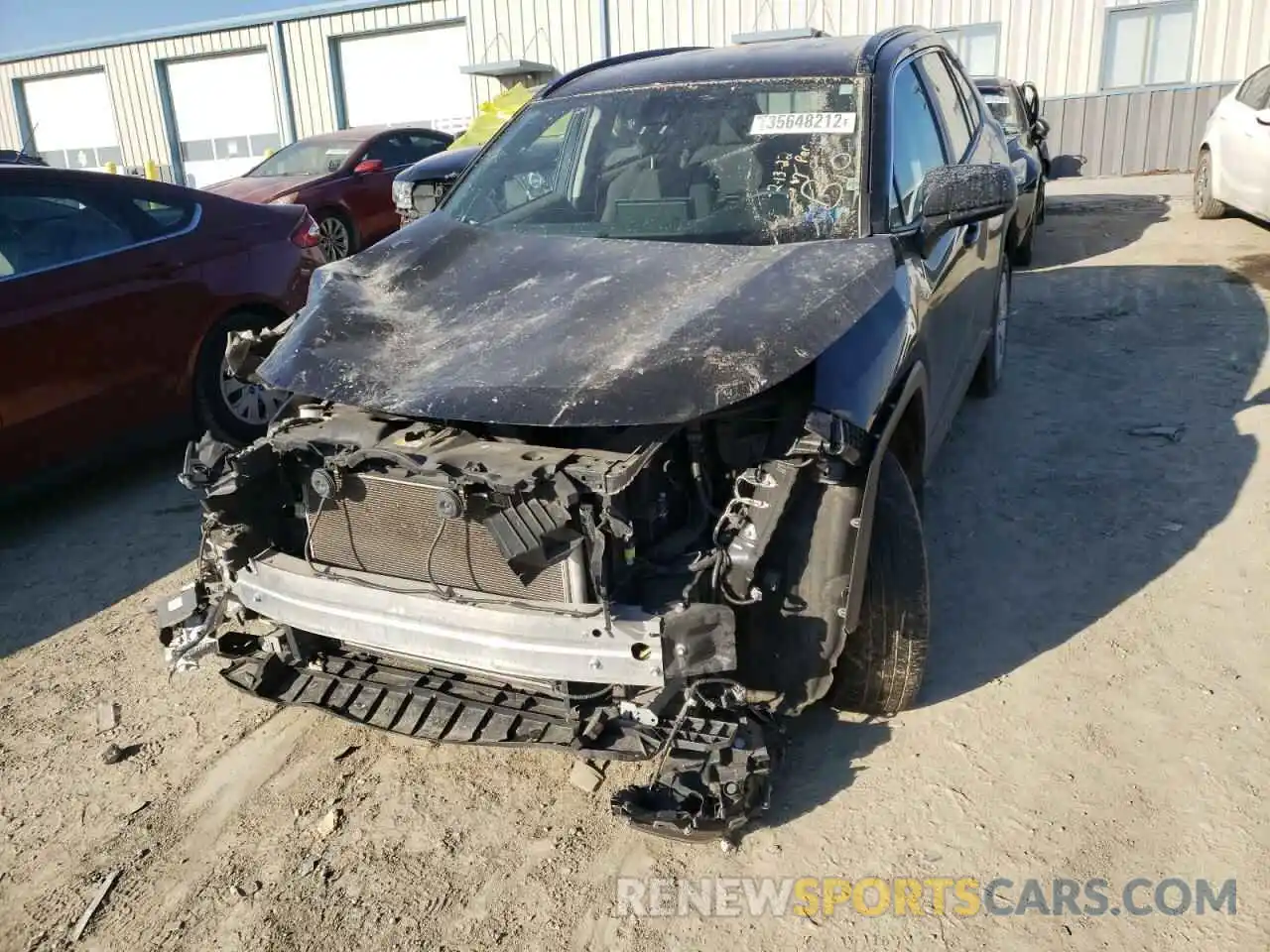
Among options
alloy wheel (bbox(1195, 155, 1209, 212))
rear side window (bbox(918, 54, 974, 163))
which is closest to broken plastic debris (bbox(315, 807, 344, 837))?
rear side window (bbox(918, 54, 974, 163))

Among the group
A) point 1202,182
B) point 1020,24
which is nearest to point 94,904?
point 1202,182

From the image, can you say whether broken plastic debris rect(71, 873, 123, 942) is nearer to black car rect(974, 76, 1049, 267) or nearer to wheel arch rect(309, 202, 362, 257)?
black car rect(974, 76, 1049, 267)

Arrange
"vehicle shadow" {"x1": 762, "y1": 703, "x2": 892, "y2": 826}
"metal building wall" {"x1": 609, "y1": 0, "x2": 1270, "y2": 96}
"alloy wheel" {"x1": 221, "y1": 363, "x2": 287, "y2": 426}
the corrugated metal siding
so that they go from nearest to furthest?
"vehicle shadow" {"x1": 762, "y1": 703, "x2": 892, "y2": 826}, "alloy wheel" {"x1": 221, "y1": 363, "x2": 287, "y2": 426}, "metal building wall" {"x1": 609, "y1": 0, "x2": 1270, "y2": 96}, the corrugated metal siding

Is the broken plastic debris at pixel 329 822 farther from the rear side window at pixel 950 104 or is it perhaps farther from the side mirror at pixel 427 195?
the rear side window at pixel 950 104

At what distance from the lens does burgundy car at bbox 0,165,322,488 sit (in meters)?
4.41

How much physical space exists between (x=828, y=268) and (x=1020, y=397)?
3166 millimetres

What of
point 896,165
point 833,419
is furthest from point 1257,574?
point 833,419

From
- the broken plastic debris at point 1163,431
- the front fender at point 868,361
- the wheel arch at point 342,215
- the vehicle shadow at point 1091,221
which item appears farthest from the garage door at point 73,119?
the front fender at point 868,361

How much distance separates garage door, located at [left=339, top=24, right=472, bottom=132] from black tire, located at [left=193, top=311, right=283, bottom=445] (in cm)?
1486

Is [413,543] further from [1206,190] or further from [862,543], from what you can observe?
[1206,190]

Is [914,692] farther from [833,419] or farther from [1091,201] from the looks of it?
[1091,201]

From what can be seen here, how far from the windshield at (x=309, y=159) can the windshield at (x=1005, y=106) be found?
637 centimetres

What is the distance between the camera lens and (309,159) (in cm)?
1042

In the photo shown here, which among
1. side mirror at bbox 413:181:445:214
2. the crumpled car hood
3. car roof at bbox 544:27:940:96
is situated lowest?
the crumpled car hood
